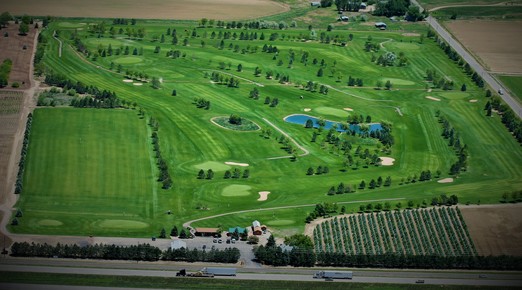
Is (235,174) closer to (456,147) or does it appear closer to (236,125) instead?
(236,125)

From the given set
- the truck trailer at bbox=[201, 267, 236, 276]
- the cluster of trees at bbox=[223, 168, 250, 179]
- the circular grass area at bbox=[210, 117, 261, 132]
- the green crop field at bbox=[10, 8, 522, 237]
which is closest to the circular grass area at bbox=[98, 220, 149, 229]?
the green crop field at bbox=[10, 8, 522, 237]

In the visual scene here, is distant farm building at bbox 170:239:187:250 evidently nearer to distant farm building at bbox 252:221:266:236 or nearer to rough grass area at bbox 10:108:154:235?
rough grass area at bbox 10:108:154:235

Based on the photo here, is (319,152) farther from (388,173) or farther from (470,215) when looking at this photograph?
(470,215)

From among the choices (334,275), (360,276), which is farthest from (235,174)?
(360,276)

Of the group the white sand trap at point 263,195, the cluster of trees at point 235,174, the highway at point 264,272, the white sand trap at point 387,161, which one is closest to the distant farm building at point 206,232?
the highway at point 264,272

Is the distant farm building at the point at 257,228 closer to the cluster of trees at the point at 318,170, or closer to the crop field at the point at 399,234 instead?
the crop field at the point at 399,234

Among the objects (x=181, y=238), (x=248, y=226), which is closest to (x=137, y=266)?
(x=181, y=238)
